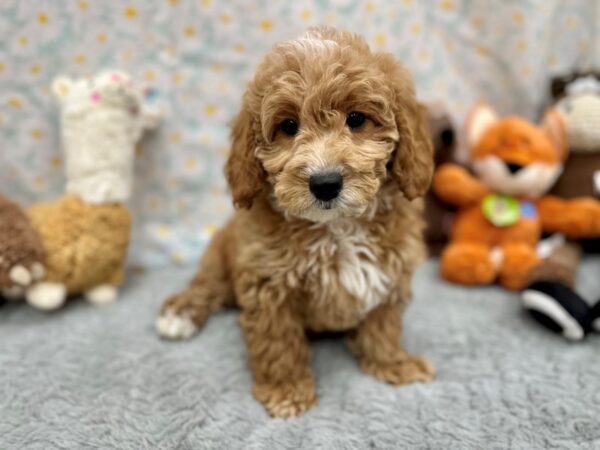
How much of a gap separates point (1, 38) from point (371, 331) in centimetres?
218

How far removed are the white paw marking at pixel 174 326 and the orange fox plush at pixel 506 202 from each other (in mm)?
1378

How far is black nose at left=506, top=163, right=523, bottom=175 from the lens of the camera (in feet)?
8.95

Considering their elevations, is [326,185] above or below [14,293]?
above

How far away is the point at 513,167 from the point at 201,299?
1697 mm

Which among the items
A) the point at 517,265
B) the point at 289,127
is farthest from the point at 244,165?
the point at 517,265

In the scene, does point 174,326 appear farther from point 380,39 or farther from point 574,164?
point 574,164

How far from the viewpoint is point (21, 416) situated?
191cm

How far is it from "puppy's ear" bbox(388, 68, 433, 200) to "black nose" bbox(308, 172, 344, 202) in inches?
11.7

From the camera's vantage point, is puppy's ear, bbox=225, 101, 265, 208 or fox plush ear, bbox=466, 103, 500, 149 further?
fox plush ear, bbox=466, 103, 500, 149

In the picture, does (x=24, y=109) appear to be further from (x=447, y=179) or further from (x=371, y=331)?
(x=447, y=179)

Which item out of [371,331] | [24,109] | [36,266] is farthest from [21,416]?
[24,109]

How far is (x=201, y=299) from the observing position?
251cm

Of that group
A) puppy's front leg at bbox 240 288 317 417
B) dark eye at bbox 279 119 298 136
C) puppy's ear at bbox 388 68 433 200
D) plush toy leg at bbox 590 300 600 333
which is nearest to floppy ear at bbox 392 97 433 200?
puppy's ear at bbox 388 68 433 200

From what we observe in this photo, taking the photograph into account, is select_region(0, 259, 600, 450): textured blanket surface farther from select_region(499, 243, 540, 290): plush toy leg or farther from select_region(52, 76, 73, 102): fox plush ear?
select_region(52, 76, 73, 102): fox plush ear
